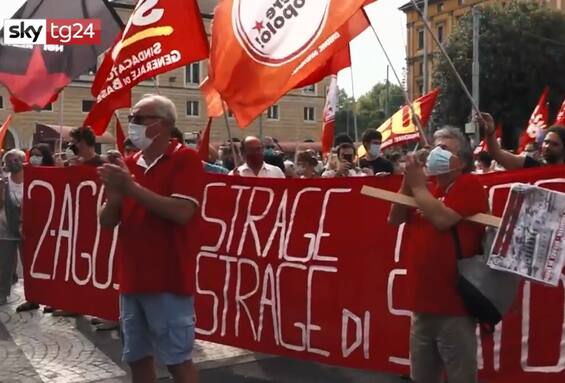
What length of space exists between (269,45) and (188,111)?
59.5 m

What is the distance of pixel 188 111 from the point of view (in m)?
64.9

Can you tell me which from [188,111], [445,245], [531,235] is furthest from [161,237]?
[188,111]

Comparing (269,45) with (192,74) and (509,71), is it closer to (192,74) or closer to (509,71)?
(509,71)

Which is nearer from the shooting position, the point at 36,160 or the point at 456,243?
the point at 456,243

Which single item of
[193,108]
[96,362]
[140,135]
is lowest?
[96,362]

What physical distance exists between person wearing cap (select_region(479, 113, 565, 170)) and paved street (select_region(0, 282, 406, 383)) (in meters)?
1.77

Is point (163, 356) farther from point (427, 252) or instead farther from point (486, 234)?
point (486, 234)

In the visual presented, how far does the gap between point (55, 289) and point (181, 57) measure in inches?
98.6

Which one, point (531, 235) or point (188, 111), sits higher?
point (188, 111)

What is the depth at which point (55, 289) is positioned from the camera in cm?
750

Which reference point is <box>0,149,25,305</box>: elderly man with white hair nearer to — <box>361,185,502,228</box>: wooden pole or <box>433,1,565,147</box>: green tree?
<box>361,185,502,228</box>: wooden pole

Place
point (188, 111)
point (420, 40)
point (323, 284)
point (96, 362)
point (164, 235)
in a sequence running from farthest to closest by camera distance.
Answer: point (420, 40)
point (188, 111)
point (96, 362)
point (323, 284)
point (164, 235)

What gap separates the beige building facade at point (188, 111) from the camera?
187 ft

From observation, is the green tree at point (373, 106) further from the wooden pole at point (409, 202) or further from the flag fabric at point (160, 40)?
the wooden pole at point (409, 202)
